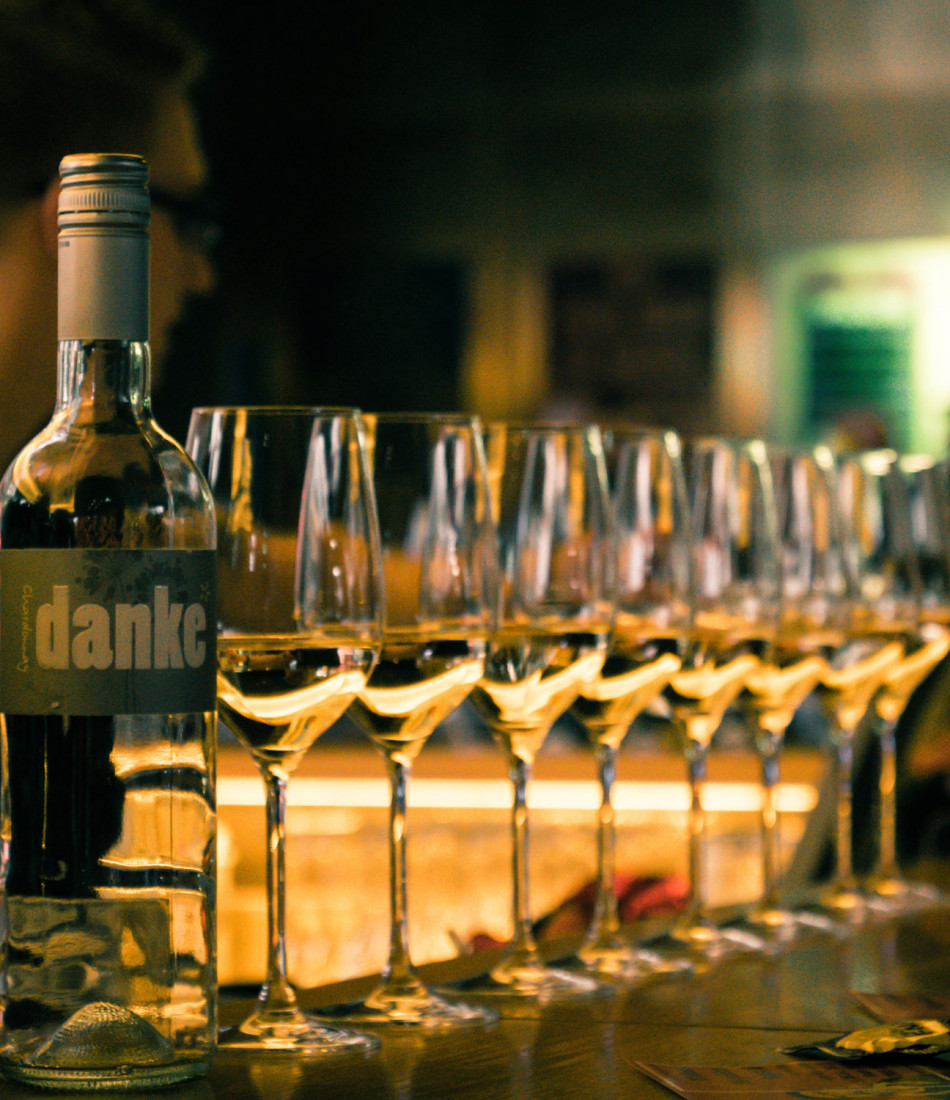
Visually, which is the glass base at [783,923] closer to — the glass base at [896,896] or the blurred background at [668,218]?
the glass base at [896,896]

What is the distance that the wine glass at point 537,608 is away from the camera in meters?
0.80

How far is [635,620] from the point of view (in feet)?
2.98

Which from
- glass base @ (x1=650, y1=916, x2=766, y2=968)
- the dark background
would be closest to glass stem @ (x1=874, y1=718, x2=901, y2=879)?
glass base @ (x1=650, y1=916, x2=766, y2=968)

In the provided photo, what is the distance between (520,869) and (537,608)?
129 mm

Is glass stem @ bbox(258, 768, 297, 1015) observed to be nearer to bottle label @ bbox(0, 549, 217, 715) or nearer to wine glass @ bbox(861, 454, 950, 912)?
bottle label @ bbox(0, 549, 217, 715)

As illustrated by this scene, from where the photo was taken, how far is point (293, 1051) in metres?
0.66

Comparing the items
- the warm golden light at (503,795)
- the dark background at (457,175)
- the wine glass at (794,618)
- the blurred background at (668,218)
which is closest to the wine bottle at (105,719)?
the wine glass at (794,618)

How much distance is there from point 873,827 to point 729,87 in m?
2.80

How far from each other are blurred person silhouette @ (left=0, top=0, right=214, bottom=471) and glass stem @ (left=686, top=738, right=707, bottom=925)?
23.8 inches

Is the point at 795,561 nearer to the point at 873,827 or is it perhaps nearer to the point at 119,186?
the point at 873,827

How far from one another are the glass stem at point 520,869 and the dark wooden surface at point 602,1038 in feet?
0.13

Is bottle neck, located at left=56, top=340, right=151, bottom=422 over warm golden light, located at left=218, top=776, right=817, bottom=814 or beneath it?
over

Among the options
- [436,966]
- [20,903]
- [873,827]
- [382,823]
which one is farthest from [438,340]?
[20,903]

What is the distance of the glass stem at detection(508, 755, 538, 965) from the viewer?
82 cm
